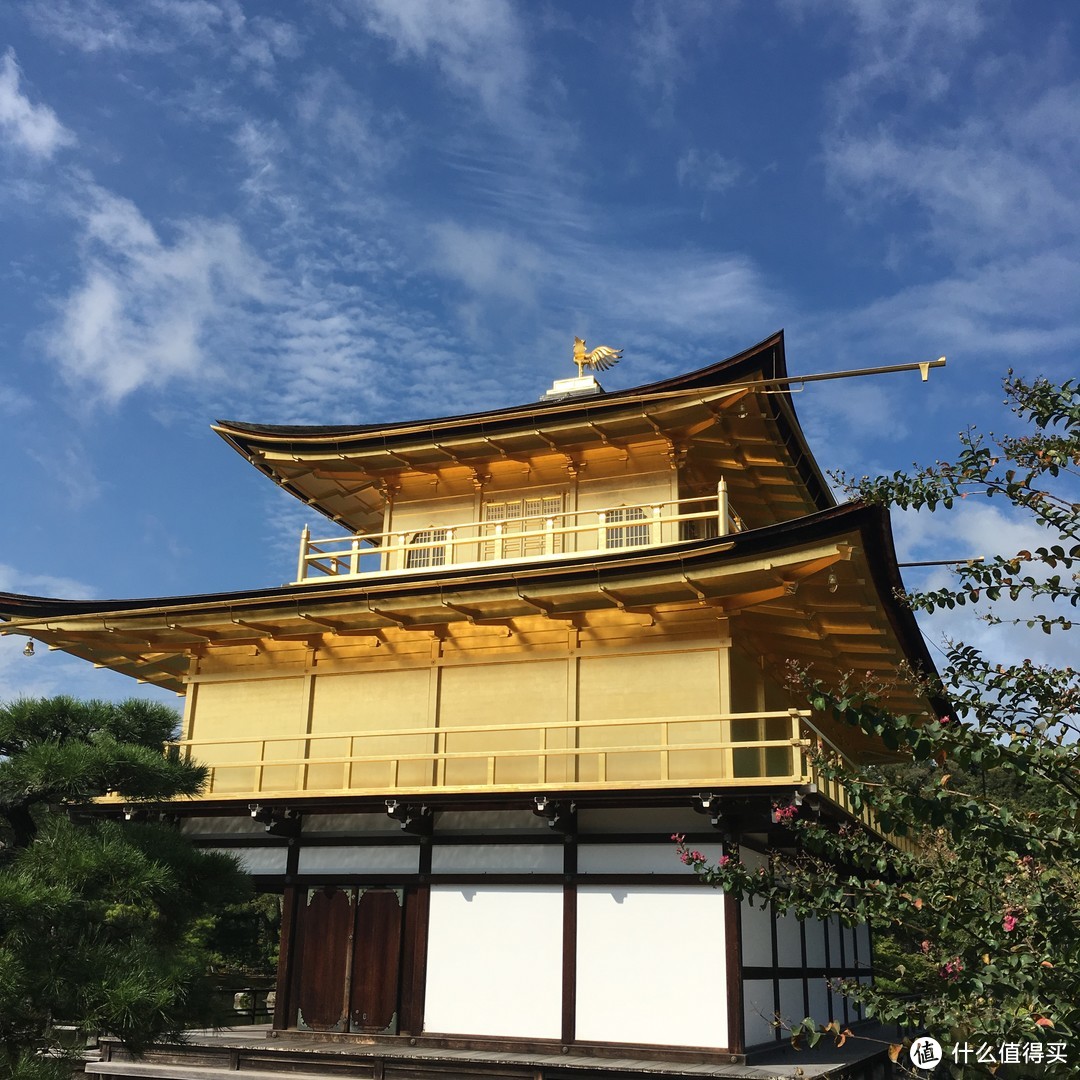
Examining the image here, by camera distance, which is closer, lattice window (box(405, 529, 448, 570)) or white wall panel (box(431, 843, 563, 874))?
white wall panel (box(431, 843, 563, 874))

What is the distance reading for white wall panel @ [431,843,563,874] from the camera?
682 inches

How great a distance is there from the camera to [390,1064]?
53.1 ft

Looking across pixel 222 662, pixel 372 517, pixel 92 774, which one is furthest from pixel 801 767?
pixel 372 517

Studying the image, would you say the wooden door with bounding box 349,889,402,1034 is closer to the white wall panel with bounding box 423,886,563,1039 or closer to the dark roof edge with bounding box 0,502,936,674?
the white wall panel with bounding box 423,886,563,1039

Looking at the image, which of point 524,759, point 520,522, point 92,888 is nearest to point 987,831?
point 92,888

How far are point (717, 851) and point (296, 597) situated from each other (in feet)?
28.7

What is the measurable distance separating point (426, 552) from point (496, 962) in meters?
9.24

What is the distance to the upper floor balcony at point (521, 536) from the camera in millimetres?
20812

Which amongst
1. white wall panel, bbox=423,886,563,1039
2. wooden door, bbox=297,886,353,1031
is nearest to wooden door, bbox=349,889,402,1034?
wooden door, bbox=297,886,353,1031

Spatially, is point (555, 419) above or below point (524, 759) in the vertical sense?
above

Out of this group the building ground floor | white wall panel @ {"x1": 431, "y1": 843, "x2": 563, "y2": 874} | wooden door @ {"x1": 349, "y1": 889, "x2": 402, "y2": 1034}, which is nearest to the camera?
the building ground floor

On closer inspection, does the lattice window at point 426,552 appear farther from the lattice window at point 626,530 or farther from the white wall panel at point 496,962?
the white wall panel at point 496,962

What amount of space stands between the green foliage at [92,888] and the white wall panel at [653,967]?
670 cm

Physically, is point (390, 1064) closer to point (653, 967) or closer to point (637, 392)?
point (653, 967)
